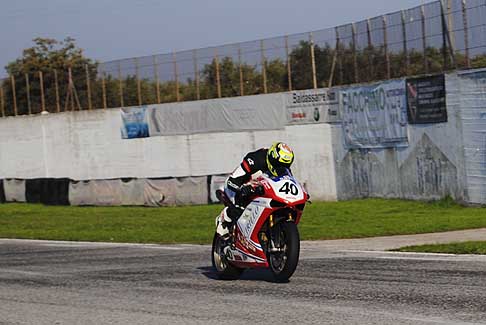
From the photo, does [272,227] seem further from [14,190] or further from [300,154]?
[14,190]

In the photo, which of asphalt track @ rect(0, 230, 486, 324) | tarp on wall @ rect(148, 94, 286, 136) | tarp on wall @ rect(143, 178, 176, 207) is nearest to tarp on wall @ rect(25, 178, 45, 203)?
tarp on wall @ rect(148, 94, 286, 136)

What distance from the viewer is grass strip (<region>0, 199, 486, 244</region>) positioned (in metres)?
22.0

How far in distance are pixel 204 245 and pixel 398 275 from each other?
27.6ft

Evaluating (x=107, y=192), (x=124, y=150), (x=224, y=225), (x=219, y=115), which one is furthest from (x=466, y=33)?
(x=124, y=150)

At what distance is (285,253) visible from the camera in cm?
1132

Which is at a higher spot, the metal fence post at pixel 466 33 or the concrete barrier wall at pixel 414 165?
the metal fence post at pixel 466 33

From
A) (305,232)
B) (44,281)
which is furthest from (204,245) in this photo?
(44,281)

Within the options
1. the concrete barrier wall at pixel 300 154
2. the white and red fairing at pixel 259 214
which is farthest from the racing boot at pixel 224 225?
the concrete barrier wall at pixel 300 154

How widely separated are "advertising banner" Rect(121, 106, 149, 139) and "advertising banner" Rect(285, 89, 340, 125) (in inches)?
351

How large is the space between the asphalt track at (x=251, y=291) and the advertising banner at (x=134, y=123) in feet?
89.2

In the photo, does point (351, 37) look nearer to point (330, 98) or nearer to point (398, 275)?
point (330, 98)

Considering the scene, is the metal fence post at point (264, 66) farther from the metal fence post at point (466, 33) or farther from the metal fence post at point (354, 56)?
the metal fence post at point (466, 33)

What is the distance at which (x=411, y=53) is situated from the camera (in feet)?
101

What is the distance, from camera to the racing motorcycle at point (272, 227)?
1129 centimetres
